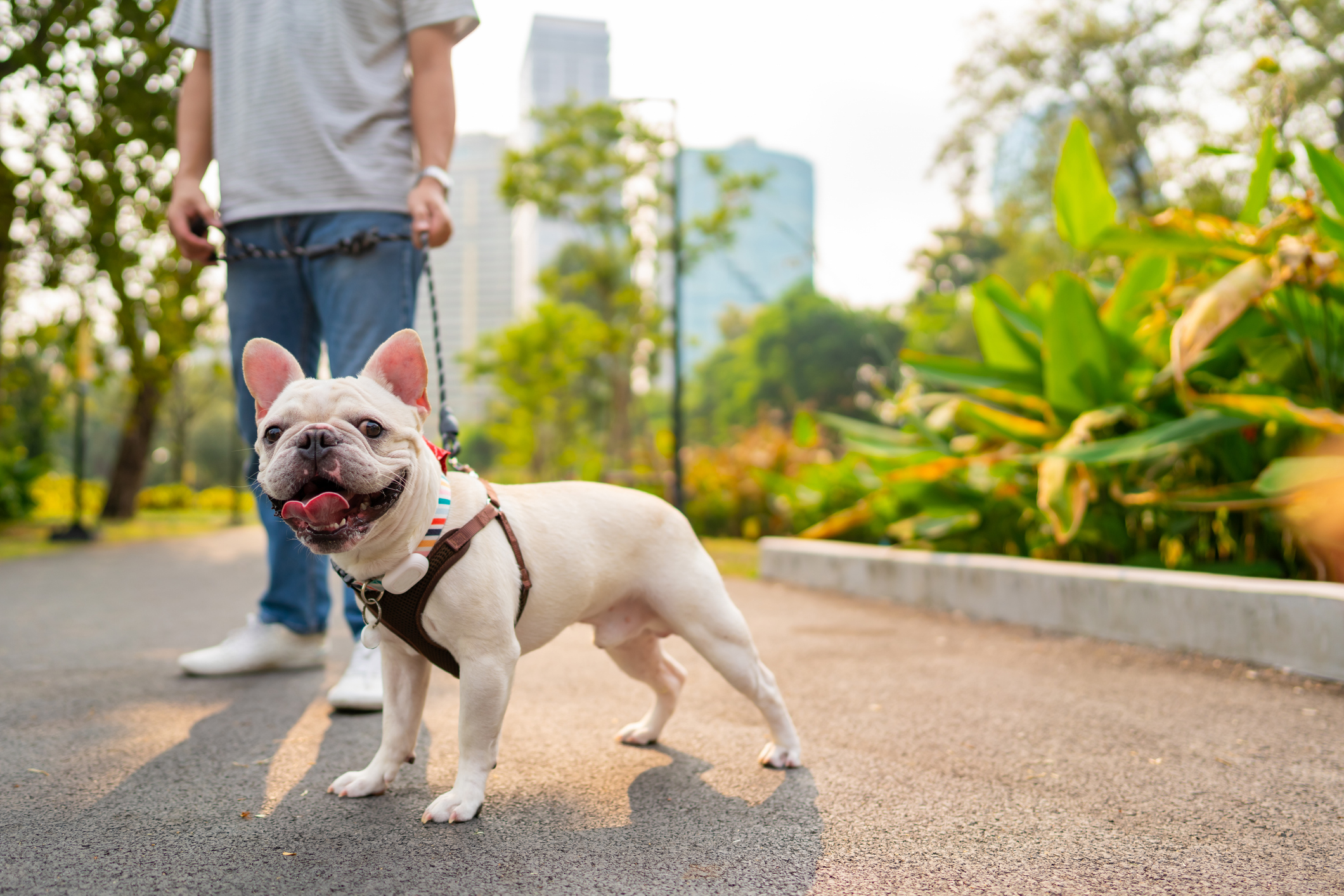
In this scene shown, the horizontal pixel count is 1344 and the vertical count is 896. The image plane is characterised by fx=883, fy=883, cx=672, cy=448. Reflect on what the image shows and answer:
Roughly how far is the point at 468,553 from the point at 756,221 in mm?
21773

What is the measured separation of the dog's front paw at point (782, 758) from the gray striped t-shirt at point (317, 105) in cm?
215

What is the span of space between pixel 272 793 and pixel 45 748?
2.77ft

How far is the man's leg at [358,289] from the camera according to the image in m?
2.93

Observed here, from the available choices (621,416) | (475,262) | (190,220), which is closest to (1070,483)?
(190,220)

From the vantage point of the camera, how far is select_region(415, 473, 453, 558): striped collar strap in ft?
6.31

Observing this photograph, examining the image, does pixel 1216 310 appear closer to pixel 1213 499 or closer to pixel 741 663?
pixel 1213 499

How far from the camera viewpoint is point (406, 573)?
188 centimetres

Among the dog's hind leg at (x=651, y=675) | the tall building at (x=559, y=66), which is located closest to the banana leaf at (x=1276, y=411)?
the dog's hind leg at (x=651, y=675)

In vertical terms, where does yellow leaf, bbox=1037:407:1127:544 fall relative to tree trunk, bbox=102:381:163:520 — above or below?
above

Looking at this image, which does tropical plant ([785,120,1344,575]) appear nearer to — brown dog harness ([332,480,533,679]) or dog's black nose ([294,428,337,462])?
brown dog harness ([332,480,533,679])

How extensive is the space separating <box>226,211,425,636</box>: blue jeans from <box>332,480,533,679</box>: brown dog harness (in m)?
0.95

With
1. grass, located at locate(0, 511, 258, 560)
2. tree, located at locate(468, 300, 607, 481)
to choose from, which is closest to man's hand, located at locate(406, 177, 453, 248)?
grass, located at locate(0, 511, 258, 560)

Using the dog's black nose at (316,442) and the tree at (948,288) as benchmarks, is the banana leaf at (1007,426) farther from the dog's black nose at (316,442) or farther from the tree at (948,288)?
the tree at (948,288)

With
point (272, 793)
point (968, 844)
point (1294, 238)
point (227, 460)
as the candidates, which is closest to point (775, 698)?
point (968, 844)
